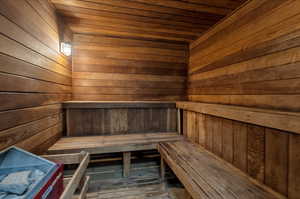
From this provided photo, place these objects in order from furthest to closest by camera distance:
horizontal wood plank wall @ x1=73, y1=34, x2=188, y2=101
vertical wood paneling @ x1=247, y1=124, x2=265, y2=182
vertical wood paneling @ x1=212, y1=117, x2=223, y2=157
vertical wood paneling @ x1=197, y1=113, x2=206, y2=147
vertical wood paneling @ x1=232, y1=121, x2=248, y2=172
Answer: horizontal wood plank wall @ x1=73, y1=34, x2=188, y2=101 < vertical wood paneling @ x1=197, y1=113, x2=206, y2=147 < vertical wood paneling @ x1=212, y1=117, x2=223, y2=157 < vertical wood paneling @ x1=232, y1=121, x2=248, y2=172 < vertical wood paneling @ x1=247, y1=124, x2=265, y2=182

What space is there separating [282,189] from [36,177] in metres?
1.63

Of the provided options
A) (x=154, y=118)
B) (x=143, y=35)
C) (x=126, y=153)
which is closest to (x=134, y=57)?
(x=143, y=35)

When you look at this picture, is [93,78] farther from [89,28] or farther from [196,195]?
[196,195]

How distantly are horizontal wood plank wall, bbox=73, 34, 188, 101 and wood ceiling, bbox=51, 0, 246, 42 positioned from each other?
0.23m

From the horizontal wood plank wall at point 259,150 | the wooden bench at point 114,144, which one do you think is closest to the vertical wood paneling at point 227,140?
the horizontal wood plank wall at point 259,150

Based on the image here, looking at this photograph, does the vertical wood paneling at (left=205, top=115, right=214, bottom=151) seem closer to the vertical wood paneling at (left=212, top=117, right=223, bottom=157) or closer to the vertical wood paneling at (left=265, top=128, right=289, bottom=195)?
the vertical wood paneling at (left=212, top=117, right=223, bottom=157)

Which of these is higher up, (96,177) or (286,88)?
Result: (286,88)

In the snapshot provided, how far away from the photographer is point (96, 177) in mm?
2146

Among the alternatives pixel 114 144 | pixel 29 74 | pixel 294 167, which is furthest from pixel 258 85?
pixel 29 74

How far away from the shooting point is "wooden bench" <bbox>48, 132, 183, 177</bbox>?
69.7 inches

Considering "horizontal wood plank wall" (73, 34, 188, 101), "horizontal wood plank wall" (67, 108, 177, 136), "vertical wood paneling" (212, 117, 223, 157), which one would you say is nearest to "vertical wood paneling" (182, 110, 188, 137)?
"horizontal wood plank wall" (67, 108, 177, 136)

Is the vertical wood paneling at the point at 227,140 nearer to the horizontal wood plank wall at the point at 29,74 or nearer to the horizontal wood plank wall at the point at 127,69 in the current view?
the horizontal wood plank wall at the point at 127,69

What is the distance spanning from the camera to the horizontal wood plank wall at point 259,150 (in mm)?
979

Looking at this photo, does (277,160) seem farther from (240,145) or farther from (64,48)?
(64,48)
